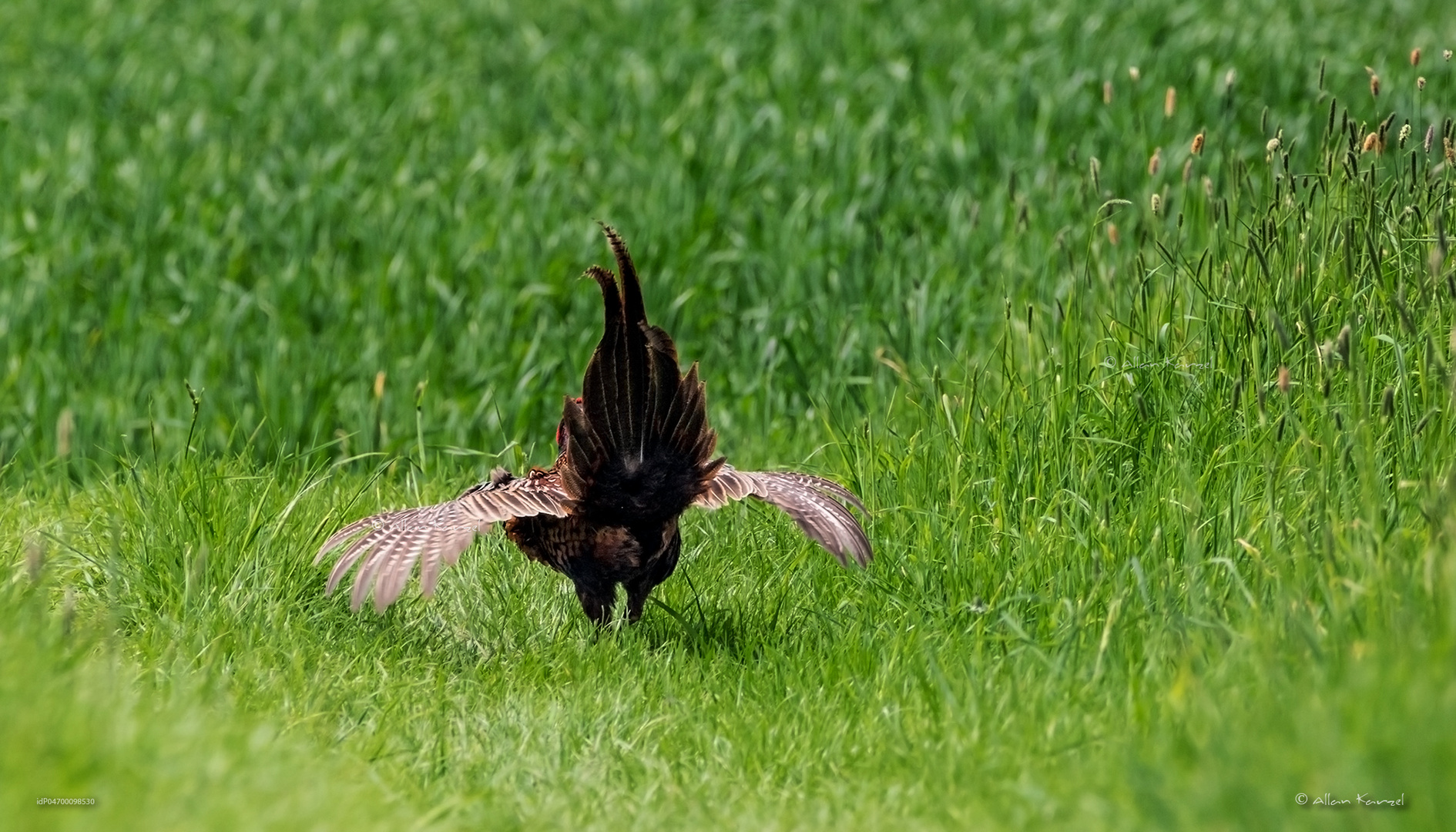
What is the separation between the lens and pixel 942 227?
799cm

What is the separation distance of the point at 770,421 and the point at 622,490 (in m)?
2.34

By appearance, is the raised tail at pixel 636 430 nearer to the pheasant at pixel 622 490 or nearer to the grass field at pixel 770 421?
the pheasant at pixel 622 490

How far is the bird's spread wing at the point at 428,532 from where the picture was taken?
391cm

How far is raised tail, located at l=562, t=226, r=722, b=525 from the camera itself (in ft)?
14.2

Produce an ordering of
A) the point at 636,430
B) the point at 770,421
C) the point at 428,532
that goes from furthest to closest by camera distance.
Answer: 1. the point at 770,421
2. the point at 636,430
3. the point at 428,532

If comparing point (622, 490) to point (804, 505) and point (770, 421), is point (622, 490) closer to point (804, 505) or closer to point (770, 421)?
point (804, 505)

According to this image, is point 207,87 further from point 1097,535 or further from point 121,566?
point 1097,535

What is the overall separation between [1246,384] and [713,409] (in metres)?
2.78

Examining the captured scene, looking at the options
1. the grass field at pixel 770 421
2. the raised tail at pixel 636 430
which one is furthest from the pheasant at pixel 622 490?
the grass field at pixel 770 421

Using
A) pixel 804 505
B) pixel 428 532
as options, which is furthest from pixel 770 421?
pixel 428 532

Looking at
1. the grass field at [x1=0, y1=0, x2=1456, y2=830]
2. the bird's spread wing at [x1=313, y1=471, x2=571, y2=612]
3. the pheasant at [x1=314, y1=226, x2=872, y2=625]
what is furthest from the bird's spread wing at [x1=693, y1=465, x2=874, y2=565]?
the bird's spread wing at [x1=313, y1=471, x2=571, y2=612]

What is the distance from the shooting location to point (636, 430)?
4383 millimetres

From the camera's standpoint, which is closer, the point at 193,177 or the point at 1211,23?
the point at 193,177

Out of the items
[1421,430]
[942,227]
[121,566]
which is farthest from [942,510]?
[942,227]
